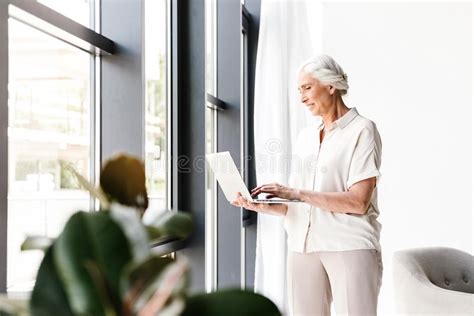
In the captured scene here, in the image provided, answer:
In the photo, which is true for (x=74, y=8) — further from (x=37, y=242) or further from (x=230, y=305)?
(x=230, y=305)

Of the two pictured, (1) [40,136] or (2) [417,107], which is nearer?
(1) [40,136]

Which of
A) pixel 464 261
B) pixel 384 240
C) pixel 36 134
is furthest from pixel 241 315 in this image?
pixel 384 240

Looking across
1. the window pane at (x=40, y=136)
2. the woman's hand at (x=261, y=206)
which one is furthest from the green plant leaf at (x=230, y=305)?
the woman's hand at (x=261, y=206)

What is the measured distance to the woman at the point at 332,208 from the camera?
236 centimetres

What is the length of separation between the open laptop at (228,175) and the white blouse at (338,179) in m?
0.14

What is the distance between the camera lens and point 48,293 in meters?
0.58

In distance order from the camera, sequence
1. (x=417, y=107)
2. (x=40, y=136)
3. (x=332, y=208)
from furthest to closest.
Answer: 1. (x=417, y=107)
2. (x=332, y=208)
3. (x=40, y=136)

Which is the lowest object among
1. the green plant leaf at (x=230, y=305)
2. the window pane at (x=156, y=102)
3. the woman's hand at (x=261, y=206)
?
the woman's hand at (x=261, y=206)

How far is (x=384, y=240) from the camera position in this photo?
4742mm

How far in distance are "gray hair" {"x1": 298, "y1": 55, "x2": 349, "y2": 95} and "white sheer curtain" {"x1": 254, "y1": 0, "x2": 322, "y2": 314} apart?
1.01 meters

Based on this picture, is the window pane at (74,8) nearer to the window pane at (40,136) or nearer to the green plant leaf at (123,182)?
the window pane at (40,136)

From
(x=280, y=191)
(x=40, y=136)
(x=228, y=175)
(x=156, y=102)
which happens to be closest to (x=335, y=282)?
(x=280, y=191)

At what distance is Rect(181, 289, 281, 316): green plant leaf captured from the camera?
1.83ft

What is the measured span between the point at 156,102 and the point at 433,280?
1555mm
